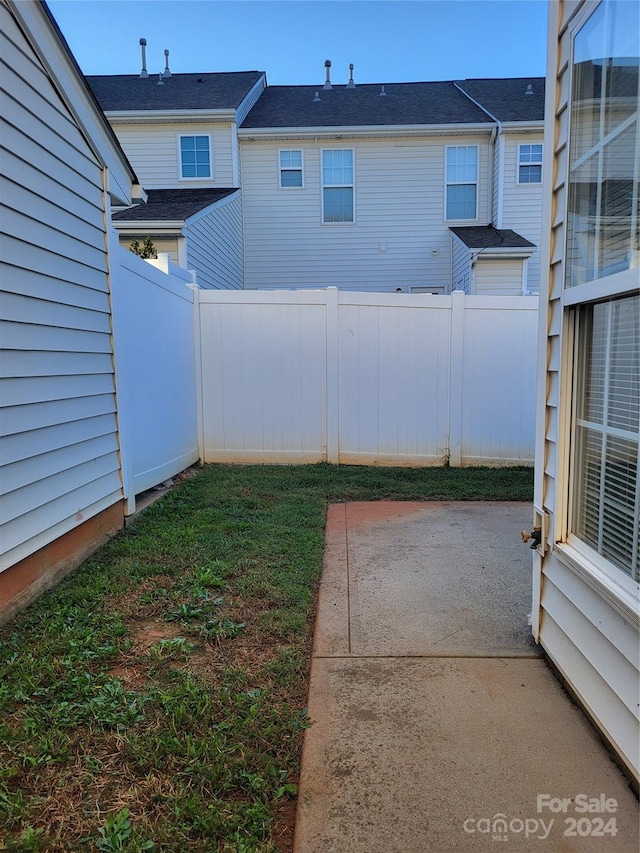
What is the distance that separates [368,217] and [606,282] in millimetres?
10071

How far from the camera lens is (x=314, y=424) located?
6363mm

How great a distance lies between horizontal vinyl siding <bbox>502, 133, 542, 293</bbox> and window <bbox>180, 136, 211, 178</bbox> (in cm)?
616

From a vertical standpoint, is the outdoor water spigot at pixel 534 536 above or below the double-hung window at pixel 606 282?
below

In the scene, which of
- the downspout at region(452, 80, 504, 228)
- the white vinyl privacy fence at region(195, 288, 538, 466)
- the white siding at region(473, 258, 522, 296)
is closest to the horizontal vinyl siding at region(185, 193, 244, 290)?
the white vinyl privacy fence at region(195, 288, 538, 466)

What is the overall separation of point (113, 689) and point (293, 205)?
10.8 m

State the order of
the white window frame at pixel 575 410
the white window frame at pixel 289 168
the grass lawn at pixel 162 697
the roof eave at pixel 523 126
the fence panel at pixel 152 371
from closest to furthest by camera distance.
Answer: the grass lawn at pixel 162 697 < the white window frame at pixel 575 410 < the fence panel at pixel 152 371 < the roof eave at pixel 523 126 < the white window frame at pixel 289 168

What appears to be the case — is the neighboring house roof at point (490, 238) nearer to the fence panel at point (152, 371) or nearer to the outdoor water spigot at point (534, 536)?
the fence panel at point (152, 371)

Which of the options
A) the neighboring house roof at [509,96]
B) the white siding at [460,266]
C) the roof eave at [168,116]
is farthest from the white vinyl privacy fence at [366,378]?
the neighboring house roof at [509,96]

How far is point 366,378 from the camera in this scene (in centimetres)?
626

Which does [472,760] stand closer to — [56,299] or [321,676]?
[321,676]

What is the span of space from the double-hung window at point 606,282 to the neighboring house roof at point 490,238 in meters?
8.30

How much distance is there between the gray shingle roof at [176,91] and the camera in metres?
10.8

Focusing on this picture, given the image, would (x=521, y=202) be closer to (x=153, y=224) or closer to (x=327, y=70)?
(x=327, y=70)

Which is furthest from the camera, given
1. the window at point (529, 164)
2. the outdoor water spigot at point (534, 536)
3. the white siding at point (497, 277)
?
the window at point (529, 164)
